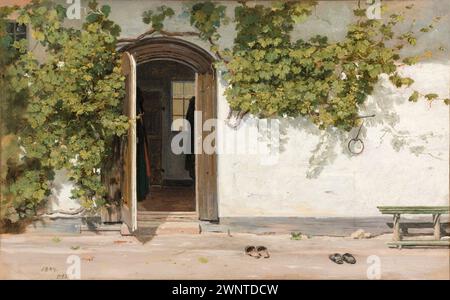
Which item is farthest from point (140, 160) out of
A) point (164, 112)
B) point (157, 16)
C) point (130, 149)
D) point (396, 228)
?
point (396, 228)

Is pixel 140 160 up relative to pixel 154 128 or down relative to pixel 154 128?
down

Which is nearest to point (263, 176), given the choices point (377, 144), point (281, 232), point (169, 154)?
point (281, 232)

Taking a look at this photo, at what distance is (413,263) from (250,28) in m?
3.37

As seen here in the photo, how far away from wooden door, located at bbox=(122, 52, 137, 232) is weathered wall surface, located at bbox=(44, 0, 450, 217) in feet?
3.86

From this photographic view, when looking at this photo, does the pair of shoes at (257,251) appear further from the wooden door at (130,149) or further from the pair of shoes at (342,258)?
the wooden door at (130,149)

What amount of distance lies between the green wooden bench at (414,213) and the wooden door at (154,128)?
5279mm

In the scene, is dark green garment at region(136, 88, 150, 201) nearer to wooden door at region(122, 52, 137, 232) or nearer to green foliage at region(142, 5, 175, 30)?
wooden door at region(122, 52, 137, 232)

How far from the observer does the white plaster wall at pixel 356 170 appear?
7.36m

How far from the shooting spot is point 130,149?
266 inches

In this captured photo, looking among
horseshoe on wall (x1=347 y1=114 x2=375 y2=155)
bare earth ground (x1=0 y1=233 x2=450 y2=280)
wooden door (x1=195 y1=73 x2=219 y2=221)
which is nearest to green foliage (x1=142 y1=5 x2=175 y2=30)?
wooden door (x1=195 y1=73 x2=219 y2=221)

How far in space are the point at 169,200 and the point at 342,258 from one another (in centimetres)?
382

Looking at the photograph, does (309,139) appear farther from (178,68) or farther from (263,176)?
(178,68)

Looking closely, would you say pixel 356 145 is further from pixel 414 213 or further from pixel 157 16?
pixel 157 16

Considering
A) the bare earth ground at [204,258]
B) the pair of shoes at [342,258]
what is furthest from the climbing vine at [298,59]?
the pair of shoes at [342,258]
